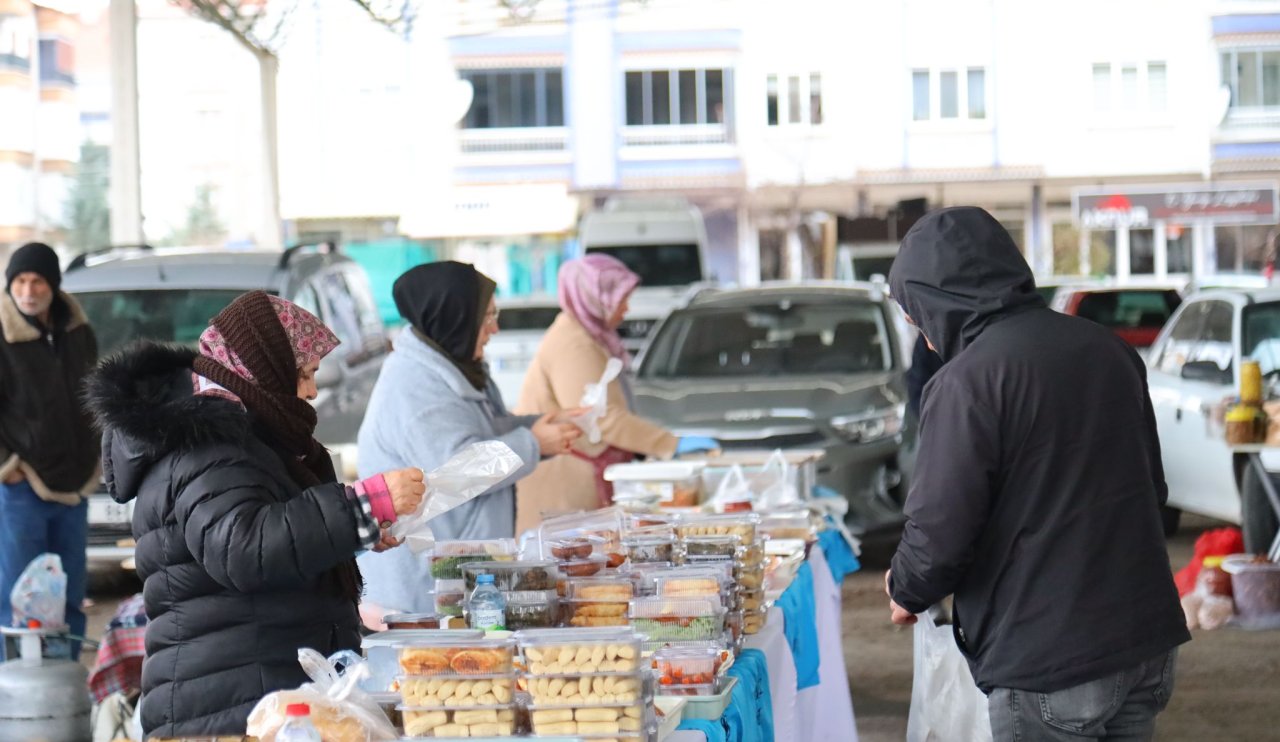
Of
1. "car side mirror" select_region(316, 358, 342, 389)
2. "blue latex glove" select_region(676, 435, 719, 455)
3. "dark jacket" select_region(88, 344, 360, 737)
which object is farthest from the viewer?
"car side mirror" select_region(316, 358, 342, 389)

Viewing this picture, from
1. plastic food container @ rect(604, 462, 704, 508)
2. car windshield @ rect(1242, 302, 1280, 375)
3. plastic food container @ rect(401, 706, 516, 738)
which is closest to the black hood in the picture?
plastic food container @ rect(401, 706, 516, 738)

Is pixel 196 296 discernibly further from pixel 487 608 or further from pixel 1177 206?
pixel 1177 206

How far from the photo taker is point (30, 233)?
1925cm

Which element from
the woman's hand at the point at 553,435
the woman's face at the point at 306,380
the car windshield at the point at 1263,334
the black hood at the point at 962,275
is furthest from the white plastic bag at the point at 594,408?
the car windshield at the point at 1263,334

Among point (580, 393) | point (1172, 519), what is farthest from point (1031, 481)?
point (1172, 519)

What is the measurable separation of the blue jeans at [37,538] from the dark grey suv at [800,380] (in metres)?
3.68

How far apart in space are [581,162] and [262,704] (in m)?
39.3

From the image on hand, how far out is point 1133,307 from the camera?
18484mm

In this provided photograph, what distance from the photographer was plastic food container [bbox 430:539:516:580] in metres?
4.05

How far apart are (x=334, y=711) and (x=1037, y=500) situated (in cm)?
140

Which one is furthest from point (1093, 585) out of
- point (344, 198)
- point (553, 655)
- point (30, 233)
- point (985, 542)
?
point (344, 198)

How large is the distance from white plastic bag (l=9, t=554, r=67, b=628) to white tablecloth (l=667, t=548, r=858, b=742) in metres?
2.93

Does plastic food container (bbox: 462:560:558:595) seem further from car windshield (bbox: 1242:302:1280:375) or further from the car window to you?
the car window

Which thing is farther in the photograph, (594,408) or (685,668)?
(594,408)
